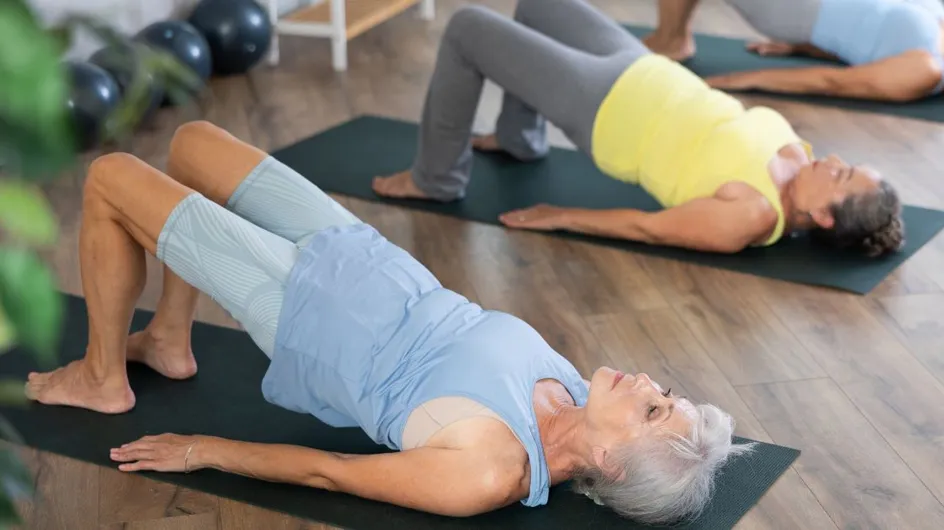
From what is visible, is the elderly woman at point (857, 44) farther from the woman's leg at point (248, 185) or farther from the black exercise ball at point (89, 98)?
the woman's leg at point (248, 185)

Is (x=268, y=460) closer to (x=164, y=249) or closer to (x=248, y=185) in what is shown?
(x=164, y=249)

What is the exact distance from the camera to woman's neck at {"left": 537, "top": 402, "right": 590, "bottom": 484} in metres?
1.96

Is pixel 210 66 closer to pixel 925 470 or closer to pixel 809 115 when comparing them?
pixel 809 115

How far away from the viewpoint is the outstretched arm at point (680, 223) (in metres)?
3.09

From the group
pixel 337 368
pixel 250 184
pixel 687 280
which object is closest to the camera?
pixel 337 368

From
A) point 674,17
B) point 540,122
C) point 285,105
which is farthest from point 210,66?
point 674,17

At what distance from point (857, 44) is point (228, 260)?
3.21 meters

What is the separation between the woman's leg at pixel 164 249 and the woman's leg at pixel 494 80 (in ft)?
4.25

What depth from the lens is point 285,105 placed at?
433cm

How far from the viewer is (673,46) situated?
489cm

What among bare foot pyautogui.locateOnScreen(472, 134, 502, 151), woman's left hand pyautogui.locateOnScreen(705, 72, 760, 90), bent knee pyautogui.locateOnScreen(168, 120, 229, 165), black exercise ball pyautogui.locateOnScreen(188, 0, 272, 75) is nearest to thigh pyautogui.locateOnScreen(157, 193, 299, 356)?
bent knee pyautogui.locateOnScreen(168, 120, 229, 165)

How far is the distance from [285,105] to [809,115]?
2037 millimetres

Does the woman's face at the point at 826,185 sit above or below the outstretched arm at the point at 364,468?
above

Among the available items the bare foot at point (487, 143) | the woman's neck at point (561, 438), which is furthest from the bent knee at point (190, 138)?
the bare foot at point (487, 143)
